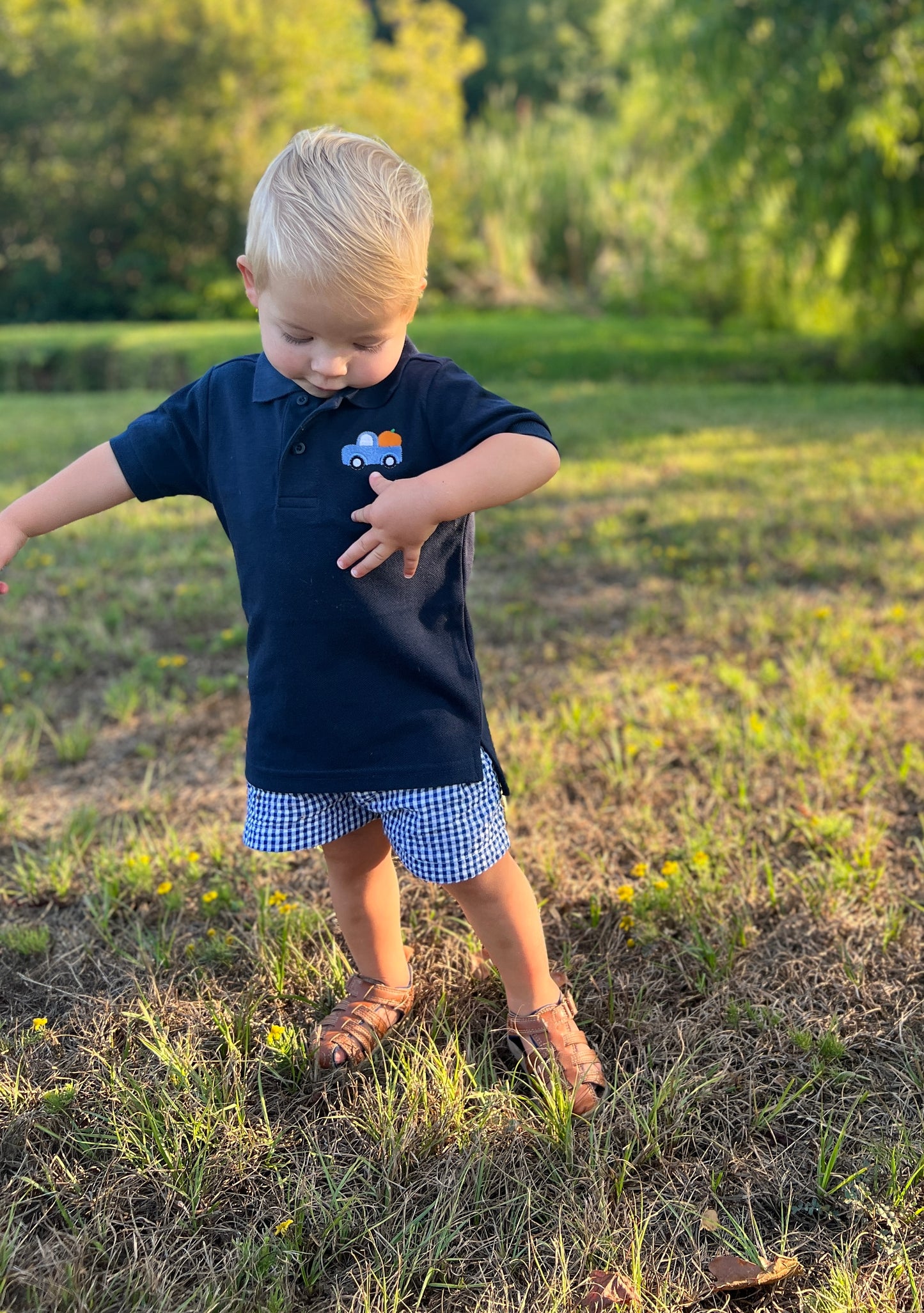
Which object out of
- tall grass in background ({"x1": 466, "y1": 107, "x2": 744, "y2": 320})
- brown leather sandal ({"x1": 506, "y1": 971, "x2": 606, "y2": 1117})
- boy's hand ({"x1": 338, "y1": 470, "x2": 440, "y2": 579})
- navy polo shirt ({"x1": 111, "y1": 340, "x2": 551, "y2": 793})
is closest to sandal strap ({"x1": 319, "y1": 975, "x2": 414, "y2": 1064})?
brown leather sandal ({"x1": 506, "y1": 971, "x2": 606, "y2": 1117})

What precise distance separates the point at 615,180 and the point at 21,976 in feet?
60.3

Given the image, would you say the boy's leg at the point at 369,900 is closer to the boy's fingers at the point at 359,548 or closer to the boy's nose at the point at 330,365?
the boy's fingers at the point at 359,548

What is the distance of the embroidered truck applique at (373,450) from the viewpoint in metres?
1.66

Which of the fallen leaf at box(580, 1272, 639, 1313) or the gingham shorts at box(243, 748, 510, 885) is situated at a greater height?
the gingham shorts at box(243, 748, 510, 885)

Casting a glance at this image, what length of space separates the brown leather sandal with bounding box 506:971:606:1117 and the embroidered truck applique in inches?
41.0

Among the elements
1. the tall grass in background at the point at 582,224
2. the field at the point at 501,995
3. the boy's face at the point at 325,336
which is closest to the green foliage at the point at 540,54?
the tall grass in background at the point at 582,224

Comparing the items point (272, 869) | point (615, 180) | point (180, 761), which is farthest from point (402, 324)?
point (615, 180)

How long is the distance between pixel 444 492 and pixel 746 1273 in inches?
47.9

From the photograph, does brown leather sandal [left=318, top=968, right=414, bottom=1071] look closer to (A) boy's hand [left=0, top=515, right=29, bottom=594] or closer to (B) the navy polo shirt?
(B) the navy polo shirt

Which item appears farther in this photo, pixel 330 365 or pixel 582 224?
pixel 582 224

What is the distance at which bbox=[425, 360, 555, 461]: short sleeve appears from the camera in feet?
5.29

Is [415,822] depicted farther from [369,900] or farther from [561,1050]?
[561,1050]

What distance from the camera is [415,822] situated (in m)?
1.80

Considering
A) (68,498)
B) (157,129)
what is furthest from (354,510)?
(157,129)
